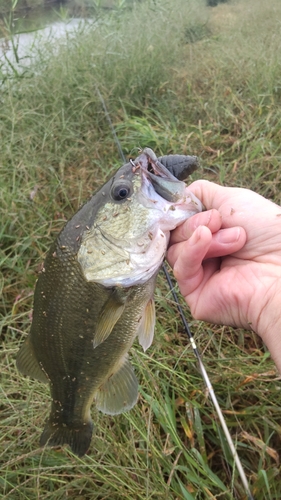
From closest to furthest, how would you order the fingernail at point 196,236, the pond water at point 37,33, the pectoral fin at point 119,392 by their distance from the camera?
1. the fingernail at point 196,236
2. the pectoral fin at point 119,392
3. the pond water at point 37,33

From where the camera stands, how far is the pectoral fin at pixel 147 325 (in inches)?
56.4

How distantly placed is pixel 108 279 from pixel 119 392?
548 millimetres

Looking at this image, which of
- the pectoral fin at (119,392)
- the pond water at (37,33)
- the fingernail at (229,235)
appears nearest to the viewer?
the fingernail at (229,235)

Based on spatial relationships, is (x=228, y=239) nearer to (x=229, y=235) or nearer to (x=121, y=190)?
(x=229, y=235)

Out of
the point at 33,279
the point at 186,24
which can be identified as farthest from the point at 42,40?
the point at 33,279

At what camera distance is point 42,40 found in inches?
198

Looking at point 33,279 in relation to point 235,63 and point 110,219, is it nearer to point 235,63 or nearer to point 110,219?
point 110,219

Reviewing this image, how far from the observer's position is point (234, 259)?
150 centimetres

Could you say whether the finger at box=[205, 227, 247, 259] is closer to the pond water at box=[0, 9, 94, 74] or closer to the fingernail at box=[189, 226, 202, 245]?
the fingernail at box=[189, 226, 202, 245]

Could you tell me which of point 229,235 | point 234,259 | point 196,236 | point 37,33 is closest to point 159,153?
point 234,259

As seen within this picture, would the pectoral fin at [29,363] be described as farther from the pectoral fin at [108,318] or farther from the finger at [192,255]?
the finger at [192,255]

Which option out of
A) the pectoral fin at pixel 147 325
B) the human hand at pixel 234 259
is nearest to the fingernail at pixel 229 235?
the human hand at pixel 234 259

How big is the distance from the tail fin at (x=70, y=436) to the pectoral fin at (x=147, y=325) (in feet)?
1.71

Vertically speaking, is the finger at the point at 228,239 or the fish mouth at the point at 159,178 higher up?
the fish mouth at the point at 159,178
